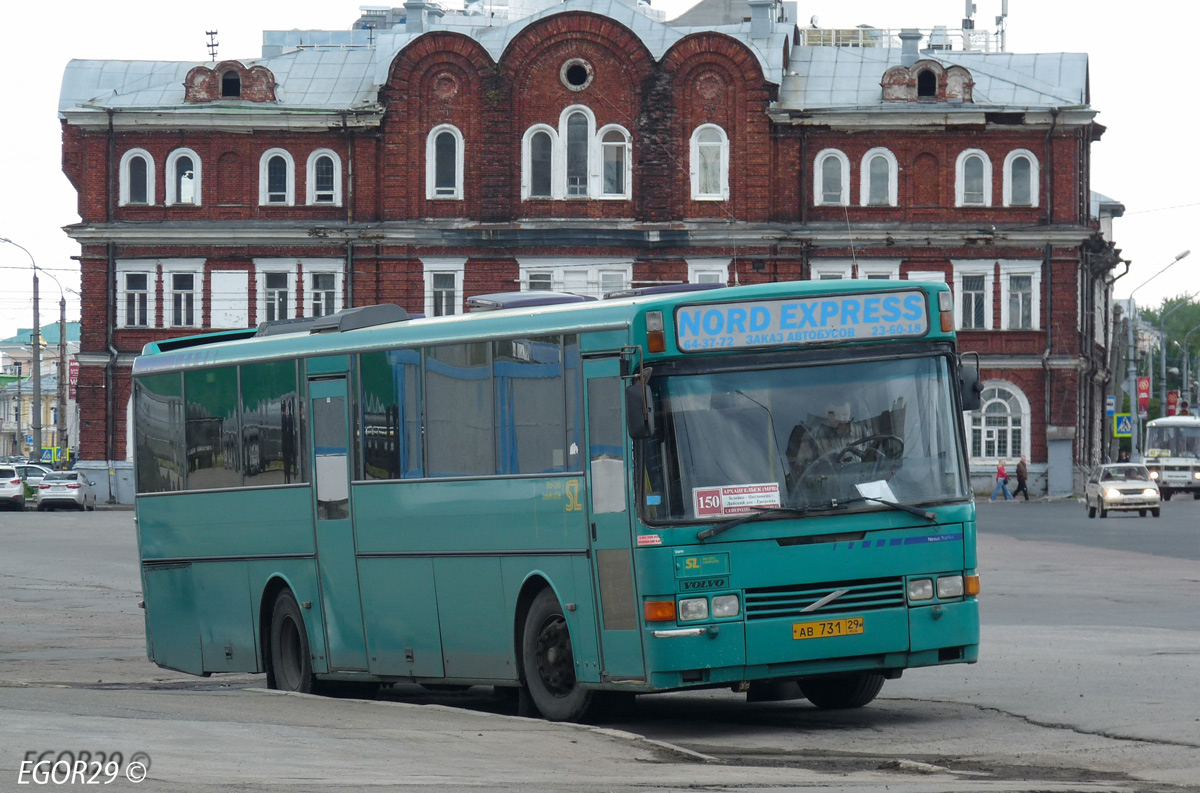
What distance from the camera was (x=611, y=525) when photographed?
460 inches

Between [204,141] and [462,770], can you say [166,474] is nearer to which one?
[462,770]

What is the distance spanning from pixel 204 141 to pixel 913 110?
2300 centimetres

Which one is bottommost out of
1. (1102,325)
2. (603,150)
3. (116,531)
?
(116,531)

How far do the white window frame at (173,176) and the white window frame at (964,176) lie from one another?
24497mm

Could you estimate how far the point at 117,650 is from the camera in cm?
1952

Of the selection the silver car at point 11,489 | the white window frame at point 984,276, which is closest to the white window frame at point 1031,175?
the white window frame at point 984,276

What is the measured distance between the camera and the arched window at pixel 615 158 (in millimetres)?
62812

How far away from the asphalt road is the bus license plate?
0.59 m

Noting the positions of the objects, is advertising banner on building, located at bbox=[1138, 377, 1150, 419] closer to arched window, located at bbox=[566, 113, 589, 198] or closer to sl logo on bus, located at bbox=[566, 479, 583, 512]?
arched window, located at bbox=[566, 113, 589, 198]

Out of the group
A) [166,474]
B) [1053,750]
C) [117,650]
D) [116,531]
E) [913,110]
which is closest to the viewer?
[1053,750]

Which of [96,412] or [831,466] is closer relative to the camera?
[831,466]

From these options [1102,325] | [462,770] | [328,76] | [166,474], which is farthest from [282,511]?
[1102,325]

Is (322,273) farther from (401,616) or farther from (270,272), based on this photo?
(401,616)

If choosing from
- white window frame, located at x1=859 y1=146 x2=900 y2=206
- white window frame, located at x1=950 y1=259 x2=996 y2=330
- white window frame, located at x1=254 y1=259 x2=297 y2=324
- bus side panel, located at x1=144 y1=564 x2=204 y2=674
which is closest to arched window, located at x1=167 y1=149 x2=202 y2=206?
white window frame, located at x1=254 y1=259 x2=297 y2=324
